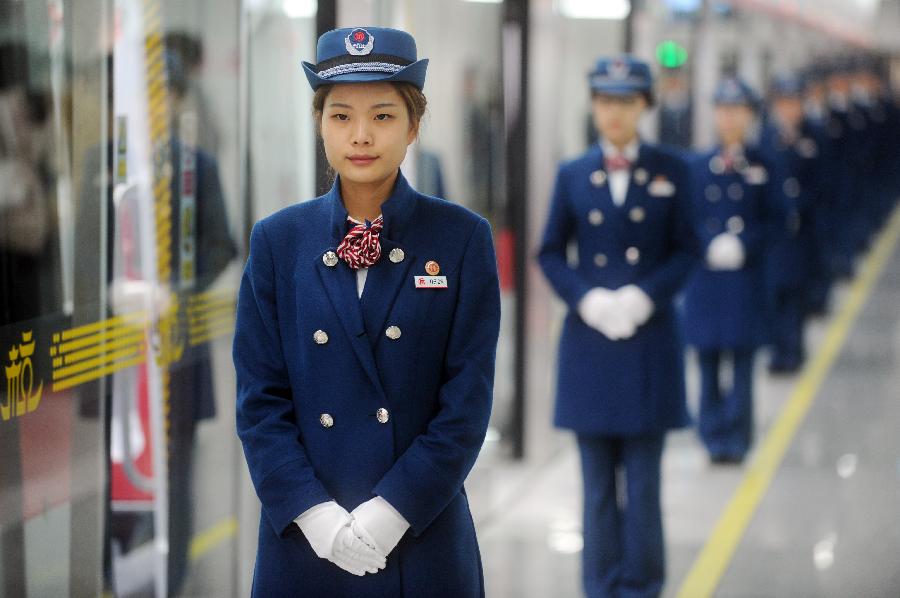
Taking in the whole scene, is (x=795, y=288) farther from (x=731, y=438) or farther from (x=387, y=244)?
(x=387, y=244)

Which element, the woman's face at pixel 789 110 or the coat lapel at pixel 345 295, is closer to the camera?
the coat lapel at pixel 345 295

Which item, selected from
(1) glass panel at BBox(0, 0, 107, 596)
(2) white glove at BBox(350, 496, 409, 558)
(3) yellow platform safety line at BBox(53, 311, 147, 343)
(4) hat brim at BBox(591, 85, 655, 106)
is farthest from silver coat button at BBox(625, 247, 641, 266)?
(2) white glove at BBox(350, 496, 409, 558)

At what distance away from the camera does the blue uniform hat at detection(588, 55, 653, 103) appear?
15.6 feet

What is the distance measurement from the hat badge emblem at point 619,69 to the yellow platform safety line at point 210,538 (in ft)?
6.04

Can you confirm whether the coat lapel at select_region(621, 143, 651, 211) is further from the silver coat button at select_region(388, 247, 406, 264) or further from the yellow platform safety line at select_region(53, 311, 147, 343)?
the silver coat button at select_region(388, 247, 406, 264)

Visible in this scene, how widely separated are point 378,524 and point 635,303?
Answer: 2.39 m

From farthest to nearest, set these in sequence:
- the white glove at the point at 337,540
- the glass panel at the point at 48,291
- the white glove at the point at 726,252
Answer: the white glove at the point at 726,252 → the glass panel at the point at 48,291 → the white glove at the point at 337,540

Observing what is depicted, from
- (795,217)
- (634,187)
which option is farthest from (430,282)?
(795,217)

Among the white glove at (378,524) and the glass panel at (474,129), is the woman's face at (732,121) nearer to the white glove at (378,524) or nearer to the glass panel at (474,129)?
the glass panel at (474,129)

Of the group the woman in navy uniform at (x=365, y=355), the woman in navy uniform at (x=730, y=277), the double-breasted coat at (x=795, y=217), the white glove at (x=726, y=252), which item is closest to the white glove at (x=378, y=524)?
the woman in navy uniform at (x=365, y=355)

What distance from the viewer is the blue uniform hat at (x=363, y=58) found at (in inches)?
99.0

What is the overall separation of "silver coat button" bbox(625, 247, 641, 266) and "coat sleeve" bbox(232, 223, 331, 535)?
240 centimetres

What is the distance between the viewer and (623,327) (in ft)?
15.7

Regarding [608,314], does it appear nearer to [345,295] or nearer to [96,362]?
[96,362]
